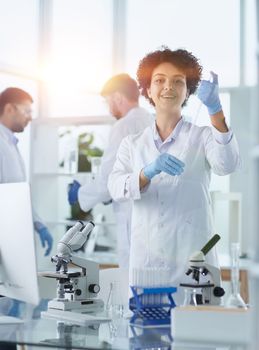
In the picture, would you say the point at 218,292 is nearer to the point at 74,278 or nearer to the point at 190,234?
the point at 74,278

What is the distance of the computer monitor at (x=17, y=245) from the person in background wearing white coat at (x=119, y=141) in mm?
2204

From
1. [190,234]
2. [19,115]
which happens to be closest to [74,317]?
[190,234]

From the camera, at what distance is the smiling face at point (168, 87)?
321cm

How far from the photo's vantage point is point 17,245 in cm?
232

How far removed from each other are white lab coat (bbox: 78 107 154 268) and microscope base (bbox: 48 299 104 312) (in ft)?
6.29

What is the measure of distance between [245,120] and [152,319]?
11.3 feet

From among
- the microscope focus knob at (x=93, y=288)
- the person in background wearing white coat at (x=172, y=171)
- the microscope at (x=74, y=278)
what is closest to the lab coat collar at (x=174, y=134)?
the person in background wearing white coat at (x=172, y=171)

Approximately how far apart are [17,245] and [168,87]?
118cm

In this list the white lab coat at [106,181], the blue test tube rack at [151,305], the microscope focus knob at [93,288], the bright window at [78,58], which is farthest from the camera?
the bright window at [78,58]

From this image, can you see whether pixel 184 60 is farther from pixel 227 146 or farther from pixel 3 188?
pixel 3 188

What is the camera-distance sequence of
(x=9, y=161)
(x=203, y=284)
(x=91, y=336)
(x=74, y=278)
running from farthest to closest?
(x=9, y=161) < (x=74, y=278) < (x=203, y=284) < (x=91, y=336)

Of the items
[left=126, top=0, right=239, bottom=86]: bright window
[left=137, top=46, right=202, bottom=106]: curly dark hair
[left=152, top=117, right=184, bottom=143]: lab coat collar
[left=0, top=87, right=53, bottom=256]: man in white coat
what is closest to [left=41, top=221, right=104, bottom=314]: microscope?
[left=152, top=117, right=184, bottom=143]: lab coat collar

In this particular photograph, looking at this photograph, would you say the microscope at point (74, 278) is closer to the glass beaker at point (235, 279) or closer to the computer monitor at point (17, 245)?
the computer monitor at point (17, 245)

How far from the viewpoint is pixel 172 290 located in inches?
91.6
